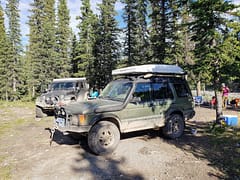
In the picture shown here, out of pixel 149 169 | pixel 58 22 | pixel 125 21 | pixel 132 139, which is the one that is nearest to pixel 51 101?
pixel 132 139

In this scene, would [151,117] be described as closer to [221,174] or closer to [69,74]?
[221,174]

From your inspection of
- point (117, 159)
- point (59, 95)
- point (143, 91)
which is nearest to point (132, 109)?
point (143, 91)

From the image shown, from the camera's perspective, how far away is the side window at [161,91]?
6.12 metres

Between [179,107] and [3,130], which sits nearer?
[179,107]

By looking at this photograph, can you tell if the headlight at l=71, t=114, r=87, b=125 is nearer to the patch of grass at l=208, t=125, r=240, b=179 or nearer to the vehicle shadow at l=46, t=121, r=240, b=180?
the vehicle shadow at l=46, t=121, r=240, b=180

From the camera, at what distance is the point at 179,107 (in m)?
6.47

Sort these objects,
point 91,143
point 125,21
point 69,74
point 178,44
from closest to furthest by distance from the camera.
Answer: point 91,143 < point 178,44 < point 125,21 < point 69,74

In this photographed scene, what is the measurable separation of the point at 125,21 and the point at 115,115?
54.8 feet

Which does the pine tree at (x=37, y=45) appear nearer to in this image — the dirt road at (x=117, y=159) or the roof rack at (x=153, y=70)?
the dirt road at (x=117, y=159)

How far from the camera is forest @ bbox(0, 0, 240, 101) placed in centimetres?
723

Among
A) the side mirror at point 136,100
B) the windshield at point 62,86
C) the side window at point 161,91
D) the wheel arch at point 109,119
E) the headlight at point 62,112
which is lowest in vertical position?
the wheel arch at point 109,119

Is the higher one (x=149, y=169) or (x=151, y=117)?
(x=151, y=117)

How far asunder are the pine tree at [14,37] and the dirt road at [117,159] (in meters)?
24.2

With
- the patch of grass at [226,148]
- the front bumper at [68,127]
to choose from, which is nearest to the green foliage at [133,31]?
the patch of grass at [226,148]
